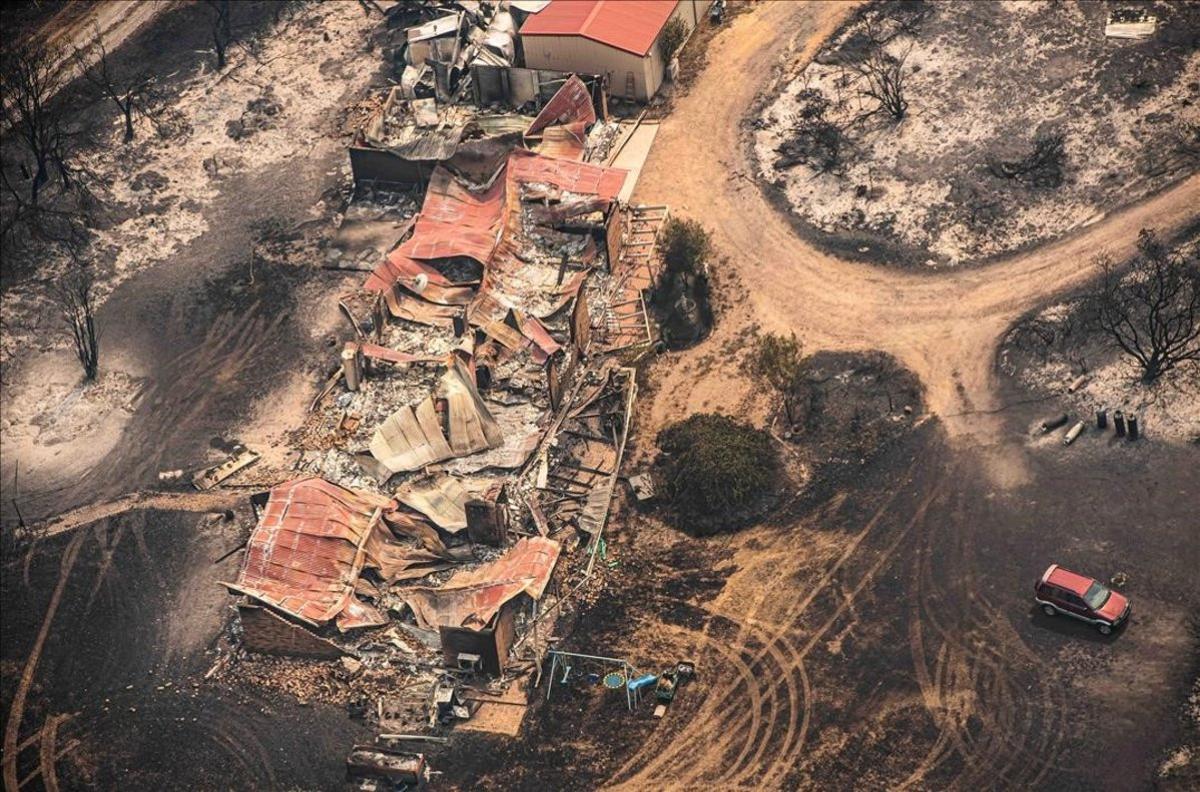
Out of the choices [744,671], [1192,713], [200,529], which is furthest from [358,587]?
[1192,713]

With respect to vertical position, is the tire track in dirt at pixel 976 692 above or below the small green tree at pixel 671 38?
below

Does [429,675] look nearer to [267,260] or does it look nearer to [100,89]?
[267,260]

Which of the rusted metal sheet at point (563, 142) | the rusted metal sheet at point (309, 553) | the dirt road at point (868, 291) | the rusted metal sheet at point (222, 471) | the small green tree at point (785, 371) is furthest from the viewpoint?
the rusted metal sheet at point (563, 142)

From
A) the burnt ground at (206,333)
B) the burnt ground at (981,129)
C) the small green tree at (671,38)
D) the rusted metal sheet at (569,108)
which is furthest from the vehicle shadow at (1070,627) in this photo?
the small green tree at (671,38)

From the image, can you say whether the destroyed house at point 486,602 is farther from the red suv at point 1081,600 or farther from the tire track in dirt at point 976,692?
the red suv at point 1081,600

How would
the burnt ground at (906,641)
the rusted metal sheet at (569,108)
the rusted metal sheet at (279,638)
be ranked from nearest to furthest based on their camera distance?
the burnt ground at (906,641) < the rusted metal sheet at (279,638) < the rusted metal sheet at (569,108)

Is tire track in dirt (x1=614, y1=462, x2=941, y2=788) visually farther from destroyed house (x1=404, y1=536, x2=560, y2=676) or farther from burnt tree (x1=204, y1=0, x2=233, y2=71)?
burnt tree (x1=204, y1=0, x2=233, y2=71)

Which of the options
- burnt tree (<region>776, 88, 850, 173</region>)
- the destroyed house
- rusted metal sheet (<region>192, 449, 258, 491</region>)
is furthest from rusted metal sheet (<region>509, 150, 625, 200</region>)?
the destroyed house
